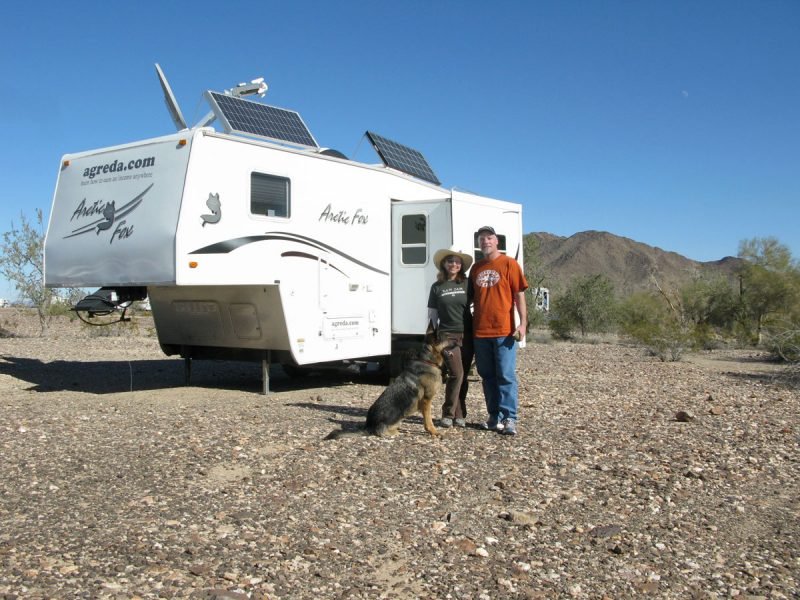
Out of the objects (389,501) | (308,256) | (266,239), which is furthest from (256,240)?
(389,501)

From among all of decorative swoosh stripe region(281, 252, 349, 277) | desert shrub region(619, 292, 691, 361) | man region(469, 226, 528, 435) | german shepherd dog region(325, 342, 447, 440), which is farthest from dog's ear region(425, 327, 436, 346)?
desert shrub region(619, 292, 691, 361)

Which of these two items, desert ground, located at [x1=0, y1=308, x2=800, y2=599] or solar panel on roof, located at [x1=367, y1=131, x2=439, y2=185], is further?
solar panel on roof, located at [x1=367, y1=131, x2=439, y2=185]

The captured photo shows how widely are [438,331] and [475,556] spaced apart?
3.68 m

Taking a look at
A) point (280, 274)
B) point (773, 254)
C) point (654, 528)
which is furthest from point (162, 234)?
point (773, 254)

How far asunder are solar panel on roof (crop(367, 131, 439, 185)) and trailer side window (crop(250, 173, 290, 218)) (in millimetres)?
2395

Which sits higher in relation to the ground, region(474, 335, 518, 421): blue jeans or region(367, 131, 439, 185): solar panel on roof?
region(367, 131, 439, 185): solar panel on roof

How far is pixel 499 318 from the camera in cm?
721

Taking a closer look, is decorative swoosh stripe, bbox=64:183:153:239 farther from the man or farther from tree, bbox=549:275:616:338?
tree, bbox=549:275:616:338

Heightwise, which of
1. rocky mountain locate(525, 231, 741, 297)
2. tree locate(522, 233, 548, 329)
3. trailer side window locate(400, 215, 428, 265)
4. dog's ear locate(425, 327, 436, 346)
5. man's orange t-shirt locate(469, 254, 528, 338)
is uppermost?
rocky mountain locate(525, 231, 741, 297)

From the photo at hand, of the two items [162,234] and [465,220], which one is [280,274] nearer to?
[162,234]

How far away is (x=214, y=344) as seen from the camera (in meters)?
10.0

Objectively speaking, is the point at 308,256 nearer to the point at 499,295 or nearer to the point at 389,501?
the point at 499,295

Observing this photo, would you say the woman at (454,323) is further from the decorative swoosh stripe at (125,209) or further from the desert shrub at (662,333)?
the desert shrub at (662,333)

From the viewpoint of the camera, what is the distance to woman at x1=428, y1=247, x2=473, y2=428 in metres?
7.64
